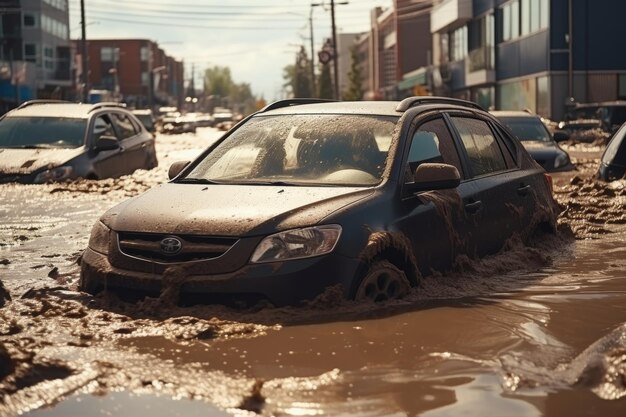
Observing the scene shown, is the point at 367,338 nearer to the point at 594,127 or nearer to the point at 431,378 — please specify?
the point at 431,378

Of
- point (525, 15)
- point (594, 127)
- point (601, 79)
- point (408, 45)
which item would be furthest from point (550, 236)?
point (408, 45)

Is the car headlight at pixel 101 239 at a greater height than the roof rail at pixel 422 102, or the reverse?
the roof rail at pixel 422 102

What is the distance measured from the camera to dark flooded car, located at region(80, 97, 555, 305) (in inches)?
249

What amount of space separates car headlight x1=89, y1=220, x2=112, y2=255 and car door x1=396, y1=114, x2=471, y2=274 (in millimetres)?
1626

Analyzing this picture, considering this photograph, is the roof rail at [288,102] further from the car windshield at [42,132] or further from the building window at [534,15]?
the building window at [534,15]

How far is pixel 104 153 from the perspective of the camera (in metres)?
16.8

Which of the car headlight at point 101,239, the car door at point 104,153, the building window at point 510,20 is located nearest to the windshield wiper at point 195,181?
the car headlight at point 101,239

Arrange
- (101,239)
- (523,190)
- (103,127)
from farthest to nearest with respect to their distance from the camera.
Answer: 1. (103,127)
2. (523,190)
3. (101,239)

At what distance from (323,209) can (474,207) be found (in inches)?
63.7

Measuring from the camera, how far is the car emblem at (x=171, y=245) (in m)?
6.41

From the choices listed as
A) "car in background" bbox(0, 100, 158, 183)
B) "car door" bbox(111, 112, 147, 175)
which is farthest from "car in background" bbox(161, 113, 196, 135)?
"car in background" bbox(0, 100, 158, 183)

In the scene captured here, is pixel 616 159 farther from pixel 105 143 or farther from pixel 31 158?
pixel 31 158

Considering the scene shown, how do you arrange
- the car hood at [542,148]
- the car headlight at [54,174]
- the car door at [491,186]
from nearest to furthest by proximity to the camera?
the car door at [491,186]
the car headlight at [54,174]
the car hood at [542,148]

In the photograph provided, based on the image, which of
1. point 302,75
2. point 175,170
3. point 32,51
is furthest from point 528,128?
point 302,75
